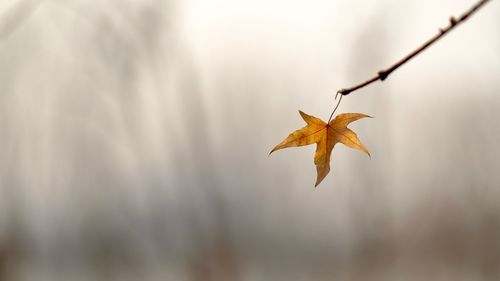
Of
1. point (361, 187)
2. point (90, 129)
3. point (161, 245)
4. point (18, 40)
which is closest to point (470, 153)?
point (361, 187)

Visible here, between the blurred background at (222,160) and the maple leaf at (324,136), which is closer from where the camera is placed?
the maple leaf at (324,136)

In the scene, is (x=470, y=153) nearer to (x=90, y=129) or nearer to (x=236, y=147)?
(x=236, y=147)

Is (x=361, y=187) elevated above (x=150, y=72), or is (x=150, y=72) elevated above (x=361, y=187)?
(x=150, y=72)

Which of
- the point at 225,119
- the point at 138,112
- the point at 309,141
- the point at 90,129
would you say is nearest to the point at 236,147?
the point at 225,119

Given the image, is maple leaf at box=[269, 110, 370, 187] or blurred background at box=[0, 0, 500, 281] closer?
maple leaf at box=[269, 110, 370, 187]

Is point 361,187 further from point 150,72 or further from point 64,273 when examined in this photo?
point 64,273

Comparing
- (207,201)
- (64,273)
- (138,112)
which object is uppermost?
(138,112)

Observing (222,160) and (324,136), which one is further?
(222,160)

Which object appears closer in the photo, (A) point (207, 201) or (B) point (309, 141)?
(B) point (309, 141)
